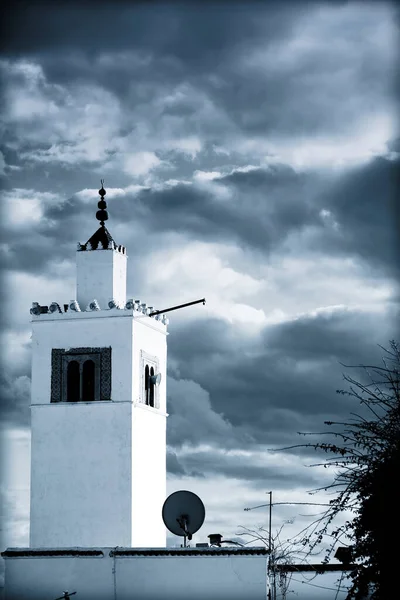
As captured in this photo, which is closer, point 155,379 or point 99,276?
point 99,276

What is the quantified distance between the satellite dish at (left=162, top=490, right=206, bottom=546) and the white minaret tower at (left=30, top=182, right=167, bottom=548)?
7088 mm

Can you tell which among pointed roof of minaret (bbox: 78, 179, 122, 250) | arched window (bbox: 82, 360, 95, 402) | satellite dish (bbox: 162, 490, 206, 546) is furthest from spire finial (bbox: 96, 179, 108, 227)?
satellite dish (bbox: 162, 490, 206, 546)

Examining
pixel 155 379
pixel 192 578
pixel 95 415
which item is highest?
pixel 155 379

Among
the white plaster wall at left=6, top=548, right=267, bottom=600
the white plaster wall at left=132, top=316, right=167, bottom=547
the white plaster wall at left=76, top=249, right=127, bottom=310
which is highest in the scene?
the white plaster wall at left=76, top=249, right=127, bottom=310

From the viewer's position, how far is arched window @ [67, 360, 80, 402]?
1213 inches

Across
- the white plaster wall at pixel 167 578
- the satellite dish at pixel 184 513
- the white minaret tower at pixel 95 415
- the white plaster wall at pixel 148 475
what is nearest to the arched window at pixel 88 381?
the white minaret tower at pixel 95 415

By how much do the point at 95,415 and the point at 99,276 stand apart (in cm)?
383

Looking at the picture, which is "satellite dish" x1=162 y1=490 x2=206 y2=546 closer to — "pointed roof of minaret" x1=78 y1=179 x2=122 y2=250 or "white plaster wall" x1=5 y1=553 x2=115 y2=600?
"white plaster wall" x1=5 y1=553 x2=115 y2=600

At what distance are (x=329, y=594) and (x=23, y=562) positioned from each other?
262 inches

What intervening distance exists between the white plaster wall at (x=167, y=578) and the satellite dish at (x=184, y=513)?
0.57m

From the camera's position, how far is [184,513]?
2273cm

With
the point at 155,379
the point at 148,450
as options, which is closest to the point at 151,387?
the point at 155,379

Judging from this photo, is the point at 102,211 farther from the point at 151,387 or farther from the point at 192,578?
the point at 192,578

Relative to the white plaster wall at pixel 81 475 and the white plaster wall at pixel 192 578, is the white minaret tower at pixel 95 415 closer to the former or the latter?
the white plaster wall at pixel 81 475
